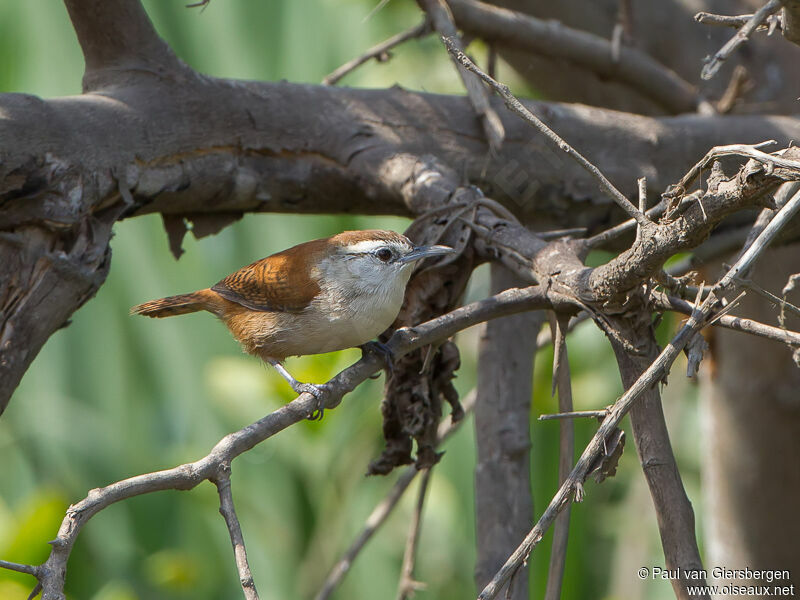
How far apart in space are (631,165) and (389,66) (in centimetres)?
281

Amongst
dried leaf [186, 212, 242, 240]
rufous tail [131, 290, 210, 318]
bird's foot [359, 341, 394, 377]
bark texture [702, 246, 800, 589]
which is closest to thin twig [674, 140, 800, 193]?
bird's foot [359, 341, 394, 377]

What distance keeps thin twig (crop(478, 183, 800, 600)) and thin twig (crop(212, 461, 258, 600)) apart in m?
0.41

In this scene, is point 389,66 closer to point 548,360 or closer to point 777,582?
point 548,360

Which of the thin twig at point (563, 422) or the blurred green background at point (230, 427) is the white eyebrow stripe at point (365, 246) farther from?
the blurred green background at point (230, 427)

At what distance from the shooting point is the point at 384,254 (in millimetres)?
2643

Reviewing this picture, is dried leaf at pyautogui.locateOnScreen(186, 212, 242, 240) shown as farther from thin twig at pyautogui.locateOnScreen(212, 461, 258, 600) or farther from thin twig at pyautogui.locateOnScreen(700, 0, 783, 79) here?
thin twig at pyautogui.locateOnScreen(700, 0, 783, 79)

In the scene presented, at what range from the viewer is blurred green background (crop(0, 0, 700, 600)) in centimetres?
422

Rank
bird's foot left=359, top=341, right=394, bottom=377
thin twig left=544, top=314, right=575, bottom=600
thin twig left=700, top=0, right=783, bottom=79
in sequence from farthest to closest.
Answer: bird's foot left=359, top=341, right=394, bottom=377, thin twig left=544, top=314, right=575, bottom=600, thin twig left=700, top=0, right=783, bottom=79

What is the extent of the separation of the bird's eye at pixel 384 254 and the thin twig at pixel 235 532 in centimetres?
121

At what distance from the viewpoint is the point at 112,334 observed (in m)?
4.90

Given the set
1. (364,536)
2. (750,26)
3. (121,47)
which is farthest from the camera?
(364,536)

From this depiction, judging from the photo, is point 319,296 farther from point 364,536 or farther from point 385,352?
point 364,536

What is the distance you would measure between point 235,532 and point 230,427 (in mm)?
3350

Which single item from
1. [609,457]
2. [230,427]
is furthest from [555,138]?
[230,427]
